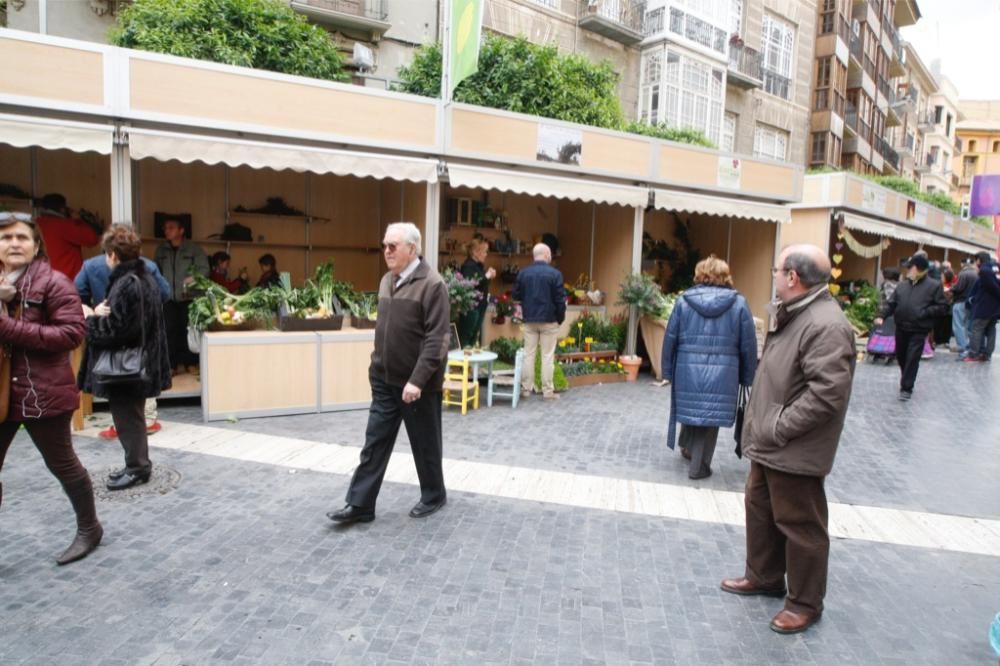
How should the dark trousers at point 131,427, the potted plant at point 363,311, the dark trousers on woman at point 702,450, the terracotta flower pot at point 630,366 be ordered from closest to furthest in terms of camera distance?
the dark trousers at point 131,427, the dark trousers on woman at point 702,450, the potted plant at point 363,311, the terracotta flower pot at point 630,366

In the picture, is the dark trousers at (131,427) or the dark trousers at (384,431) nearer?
the dark trousers at (384,431)

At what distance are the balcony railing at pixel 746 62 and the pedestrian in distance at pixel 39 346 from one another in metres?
22.7

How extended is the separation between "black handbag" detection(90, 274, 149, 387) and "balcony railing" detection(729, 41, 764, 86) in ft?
72.2

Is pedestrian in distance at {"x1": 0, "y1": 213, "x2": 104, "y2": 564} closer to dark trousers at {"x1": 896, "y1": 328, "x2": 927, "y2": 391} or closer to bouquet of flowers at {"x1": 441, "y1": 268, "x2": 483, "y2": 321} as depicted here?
bouquet of flowers at {"x1": 441, "y1": 268, "x2": 483, "y2": 321}

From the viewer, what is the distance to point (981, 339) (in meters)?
12.7

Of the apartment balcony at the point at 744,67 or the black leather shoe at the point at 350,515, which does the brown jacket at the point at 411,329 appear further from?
the apartment balcony at the point at 744,67

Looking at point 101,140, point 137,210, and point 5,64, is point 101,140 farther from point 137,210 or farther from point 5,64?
point 137,210

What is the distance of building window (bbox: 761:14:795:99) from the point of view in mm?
23638

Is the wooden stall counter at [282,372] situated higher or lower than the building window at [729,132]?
lower

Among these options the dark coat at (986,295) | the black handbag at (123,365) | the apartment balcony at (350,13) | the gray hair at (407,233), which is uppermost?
the apartment balcony at (350,13)

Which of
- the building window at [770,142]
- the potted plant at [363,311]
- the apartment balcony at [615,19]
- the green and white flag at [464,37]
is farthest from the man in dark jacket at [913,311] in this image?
the building window at [770,142]

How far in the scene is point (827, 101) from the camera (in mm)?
26922

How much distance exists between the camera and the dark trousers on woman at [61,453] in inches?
134

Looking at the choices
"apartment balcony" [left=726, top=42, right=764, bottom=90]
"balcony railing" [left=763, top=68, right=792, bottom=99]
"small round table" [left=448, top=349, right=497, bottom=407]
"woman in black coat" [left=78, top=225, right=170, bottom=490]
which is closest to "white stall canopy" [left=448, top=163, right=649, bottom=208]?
"small round table" [left=448, top=349, right=497, bottom=407]
